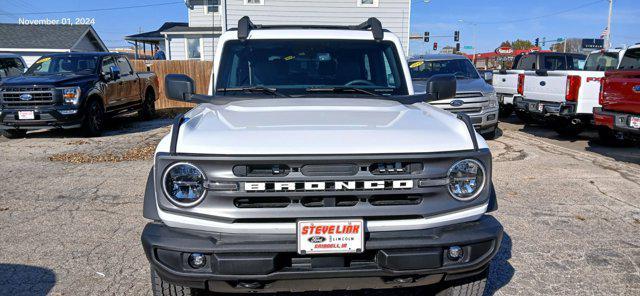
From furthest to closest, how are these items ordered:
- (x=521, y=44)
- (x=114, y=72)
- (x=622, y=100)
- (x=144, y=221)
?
(x=521, y=44)
(x=114, y=72)
(x=622, y=100)
(x=144, y=221)

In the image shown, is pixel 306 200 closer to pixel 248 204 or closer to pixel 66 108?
pixel 248 204

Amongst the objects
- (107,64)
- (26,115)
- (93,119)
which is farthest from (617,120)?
(26,115)

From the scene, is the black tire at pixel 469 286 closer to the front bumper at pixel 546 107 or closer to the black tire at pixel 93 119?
the front bumper at pixel 546 107

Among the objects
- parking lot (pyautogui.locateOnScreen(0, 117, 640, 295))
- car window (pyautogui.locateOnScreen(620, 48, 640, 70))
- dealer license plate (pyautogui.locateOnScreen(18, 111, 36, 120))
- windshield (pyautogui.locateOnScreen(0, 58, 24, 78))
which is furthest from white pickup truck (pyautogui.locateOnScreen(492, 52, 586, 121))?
windshield (pyautogui.locateOnScreen(0, 58, 24, 78))

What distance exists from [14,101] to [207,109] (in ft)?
28.4

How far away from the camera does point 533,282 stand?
3.65 metres

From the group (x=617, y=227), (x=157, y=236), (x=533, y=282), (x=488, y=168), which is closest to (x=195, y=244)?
(x=157, y=236)

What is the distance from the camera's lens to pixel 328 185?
2.46 metres

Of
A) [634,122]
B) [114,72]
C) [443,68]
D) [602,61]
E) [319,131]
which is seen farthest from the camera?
[443,68]

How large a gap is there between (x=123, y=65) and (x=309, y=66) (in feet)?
33.6

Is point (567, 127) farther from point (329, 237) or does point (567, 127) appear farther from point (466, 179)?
point (329, 237)

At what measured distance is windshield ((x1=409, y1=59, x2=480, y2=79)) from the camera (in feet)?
37.2

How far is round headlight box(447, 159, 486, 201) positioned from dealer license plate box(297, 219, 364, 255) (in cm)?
56

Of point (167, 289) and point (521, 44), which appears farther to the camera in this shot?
point (521, 44)
